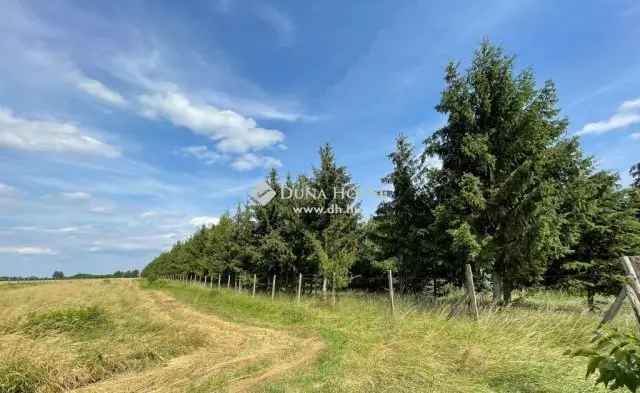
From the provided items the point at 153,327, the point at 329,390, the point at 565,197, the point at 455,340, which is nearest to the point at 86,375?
the point at 153,327

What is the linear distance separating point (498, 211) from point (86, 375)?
9993 millimetres

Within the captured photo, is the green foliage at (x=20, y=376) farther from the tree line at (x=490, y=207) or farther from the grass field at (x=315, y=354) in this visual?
the tree line at (x=490, y=207)

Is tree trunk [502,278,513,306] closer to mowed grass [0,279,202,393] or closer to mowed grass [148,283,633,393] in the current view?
mowed grass [148,283,633,393]

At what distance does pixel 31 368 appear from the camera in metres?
4.86

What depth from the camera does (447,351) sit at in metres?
5.79

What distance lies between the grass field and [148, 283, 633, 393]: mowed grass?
2 cm

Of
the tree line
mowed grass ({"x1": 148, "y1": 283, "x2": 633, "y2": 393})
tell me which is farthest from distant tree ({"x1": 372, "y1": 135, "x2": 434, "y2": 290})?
mowed grass ({"x1": 148, "y1": 283, "x2": 633, "y2": 393})

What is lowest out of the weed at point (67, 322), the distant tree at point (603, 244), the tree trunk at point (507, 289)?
the weed at point (67, 322)

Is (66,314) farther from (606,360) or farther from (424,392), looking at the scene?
(606,360)

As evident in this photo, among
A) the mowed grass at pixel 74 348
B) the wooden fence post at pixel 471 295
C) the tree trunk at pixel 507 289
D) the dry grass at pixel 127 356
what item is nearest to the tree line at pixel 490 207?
the tree trunk at pixel 507 289

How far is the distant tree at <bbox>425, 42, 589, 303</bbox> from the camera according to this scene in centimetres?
945

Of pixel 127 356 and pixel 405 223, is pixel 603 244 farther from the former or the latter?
pixel 127 356

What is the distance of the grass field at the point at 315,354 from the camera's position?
15.4 feet

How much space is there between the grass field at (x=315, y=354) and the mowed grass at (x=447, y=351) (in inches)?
0.8
